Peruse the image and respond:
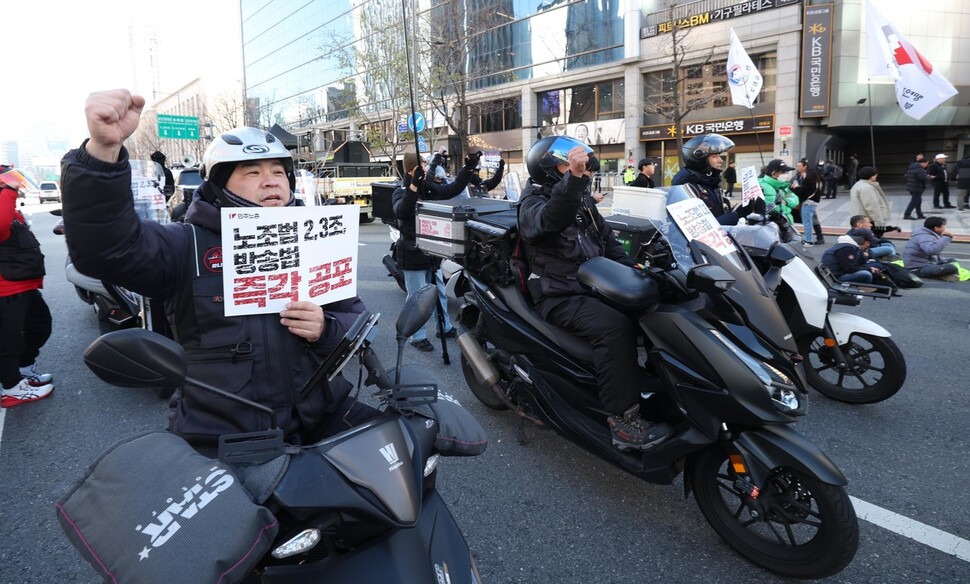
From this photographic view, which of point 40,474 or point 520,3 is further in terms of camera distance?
point 520,3

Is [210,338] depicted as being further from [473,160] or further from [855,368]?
[473,160]

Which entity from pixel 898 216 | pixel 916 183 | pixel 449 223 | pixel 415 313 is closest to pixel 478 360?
pixel 449 223

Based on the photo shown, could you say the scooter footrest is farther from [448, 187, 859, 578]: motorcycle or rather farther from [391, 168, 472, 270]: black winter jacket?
[391, 168, 472, 270]: black winter jacket

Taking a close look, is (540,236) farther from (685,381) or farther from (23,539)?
(23,539)

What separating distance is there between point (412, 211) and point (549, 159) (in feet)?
8.95

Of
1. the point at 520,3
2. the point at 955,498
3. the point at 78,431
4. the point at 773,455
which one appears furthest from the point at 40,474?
the point at 520,3

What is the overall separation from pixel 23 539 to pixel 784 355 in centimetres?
385

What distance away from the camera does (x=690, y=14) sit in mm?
30375

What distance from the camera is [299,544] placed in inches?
54.8

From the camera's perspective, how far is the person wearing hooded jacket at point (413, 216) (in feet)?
19.6

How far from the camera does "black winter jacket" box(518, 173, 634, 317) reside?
3314 millimetres

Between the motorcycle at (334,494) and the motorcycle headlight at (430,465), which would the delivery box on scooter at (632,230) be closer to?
the motorcycle headlight at (430,465)

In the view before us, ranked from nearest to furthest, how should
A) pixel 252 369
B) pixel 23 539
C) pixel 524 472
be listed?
pixel 252 369 → pixel 23 539 → pixel 524 472

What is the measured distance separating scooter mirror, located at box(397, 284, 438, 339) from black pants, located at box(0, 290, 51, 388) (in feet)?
14.1
